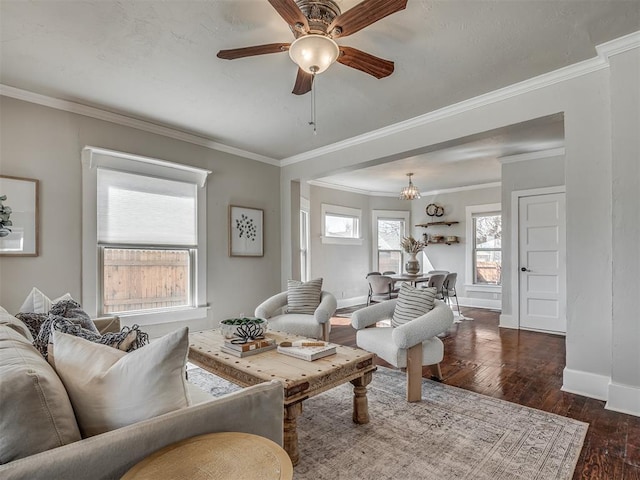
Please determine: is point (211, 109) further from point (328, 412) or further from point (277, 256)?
point (328, 412)

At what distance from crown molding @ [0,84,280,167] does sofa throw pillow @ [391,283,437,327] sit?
308cm

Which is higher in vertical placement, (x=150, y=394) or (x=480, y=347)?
(x=150, y=394)

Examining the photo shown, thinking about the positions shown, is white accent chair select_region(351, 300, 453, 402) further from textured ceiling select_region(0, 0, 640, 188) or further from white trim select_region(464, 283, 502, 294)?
white trim select_region(464, 283, 502, 294)

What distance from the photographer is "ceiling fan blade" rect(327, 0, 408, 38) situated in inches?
65.9

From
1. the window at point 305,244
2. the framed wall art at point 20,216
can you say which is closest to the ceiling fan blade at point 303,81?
the framed wall art at point 20,216

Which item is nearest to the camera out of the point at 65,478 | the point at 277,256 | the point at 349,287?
the point at 65,478

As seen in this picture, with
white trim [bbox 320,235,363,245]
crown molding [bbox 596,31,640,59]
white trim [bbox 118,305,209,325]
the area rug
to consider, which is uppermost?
crown molding [bbox 596,31,640,59]

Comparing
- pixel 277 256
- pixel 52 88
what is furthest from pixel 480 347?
pixel 52 88

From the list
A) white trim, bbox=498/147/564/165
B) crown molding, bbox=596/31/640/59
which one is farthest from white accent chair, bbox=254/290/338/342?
white trim, bbox=498/147/564/165

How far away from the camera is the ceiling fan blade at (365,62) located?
6.89ft

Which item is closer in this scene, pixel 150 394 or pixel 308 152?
pixel 150 394

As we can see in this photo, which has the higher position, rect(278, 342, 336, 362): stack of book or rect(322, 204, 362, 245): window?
rect(322, 204, 362, 245): window

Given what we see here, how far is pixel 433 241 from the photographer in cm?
785

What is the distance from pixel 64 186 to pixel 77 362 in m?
2.95
